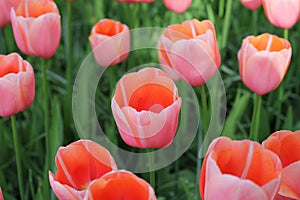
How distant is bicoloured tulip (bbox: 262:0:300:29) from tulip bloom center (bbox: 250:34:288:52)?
173 mm

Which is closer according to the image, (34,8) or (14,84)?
(14,84)

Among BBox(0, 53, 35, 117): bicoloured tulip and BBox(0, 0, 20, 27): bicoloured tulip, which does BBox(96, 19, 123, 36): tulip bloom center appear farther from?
BBox(0, 53, 35, 117): bicoloured tulip

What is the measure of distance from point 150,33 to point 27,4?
45 cm

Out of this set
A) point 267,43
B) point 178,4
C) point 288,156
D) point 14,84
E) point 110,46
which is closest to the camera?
point 288,156

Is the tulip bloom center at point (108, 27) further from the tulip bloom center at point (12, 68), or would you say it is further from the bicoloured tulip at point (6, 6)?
the tulip bloom center at point (12, 68)

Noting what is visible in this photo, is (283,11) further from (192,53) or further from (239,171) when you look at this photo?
(239,171)

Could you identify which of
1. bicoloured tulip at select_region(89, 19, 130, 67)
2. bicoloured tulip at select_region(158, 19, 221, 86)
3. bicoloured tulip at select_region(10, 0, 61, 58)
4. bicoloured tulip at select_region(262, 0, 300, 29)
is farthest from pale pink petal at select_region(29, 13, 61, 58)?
bicoloured tulip at select_region(262, 0, 300, 29)

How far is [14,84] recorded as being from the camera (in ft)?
3.08

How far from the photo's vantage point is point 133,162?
48.9 inches

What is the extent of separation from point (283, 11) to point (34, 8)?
518mm

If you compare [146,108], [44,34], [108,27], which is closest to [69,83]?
[108,27]

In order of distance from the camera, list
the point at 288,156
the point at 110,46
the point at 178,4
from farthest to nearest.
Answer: the point at 178,4 → the point at 110,46 → the point at 288,156

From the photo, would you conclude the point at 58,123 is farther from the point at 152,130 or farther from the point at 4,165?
the point at 152,130

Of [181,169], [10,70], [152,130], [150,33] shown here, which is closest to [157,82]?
[152,130]
